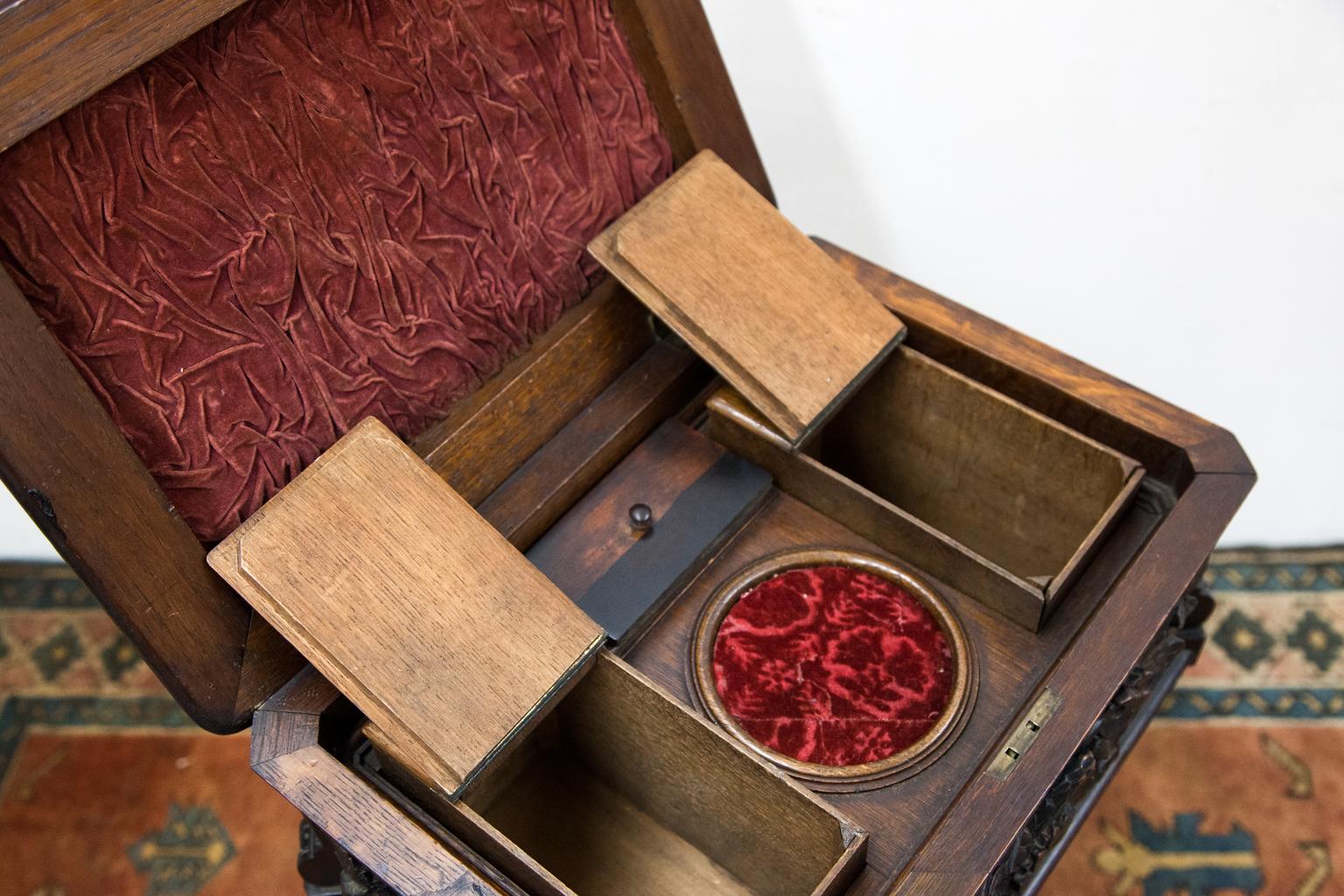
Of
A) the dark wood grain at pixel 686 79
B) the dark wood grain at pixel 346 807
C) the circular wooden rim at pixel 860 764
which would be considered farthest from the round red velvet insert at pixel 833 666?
the dark wood grain at pixel 686 79

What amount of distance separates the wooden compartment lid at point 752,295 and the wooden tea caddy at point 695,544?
0.05 feet

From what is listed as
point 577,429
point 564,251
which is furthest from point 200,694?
point 564,251

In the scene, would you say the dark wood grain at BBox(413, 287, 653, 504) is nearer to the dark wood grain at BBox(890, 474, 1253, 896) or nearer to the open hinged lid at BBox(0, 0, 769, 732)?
the open hinged lid at BBox(0, 0, 769, 732)

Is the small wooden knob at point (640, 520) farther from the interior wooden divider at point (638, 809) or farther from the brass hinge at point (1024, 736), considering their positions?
the brass hinge at point (1024, 736)

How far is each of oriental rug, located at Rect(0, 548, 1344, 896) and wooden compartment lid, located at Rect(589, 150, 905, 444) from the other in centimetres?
86

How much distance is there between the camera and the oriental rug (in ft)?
6.49

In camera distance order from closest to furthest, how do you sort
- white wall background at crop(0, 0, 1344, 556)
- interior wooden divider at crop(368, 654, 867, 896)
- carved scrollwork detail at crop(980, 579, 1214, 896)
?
interior wooden divider at crop(368, 654, 867, 896) < carved scrollwork detail at crop(980, 579, 1214, 896) < white wall background at crop(0, 0, 1344, 556)

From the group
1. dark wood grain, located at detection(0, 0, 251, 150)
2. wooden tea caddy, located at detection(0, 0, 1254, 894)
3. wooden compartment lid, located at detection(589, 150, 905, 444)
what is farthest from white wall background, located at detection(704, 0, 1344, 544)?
dark wood grain, located at detection(0, 0, 251, 150)

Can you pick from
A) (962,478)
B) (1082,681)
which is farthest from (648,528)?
(1082,681)

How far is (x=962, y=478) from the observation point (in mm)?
1729

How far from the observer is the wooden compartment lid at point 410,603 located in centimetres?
131

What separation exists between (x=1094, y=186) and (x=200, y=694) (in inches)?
64.9

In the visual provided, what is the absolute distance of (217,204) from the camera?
4.32 ft

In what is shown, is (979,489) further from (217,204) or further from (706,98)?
(217,204)
